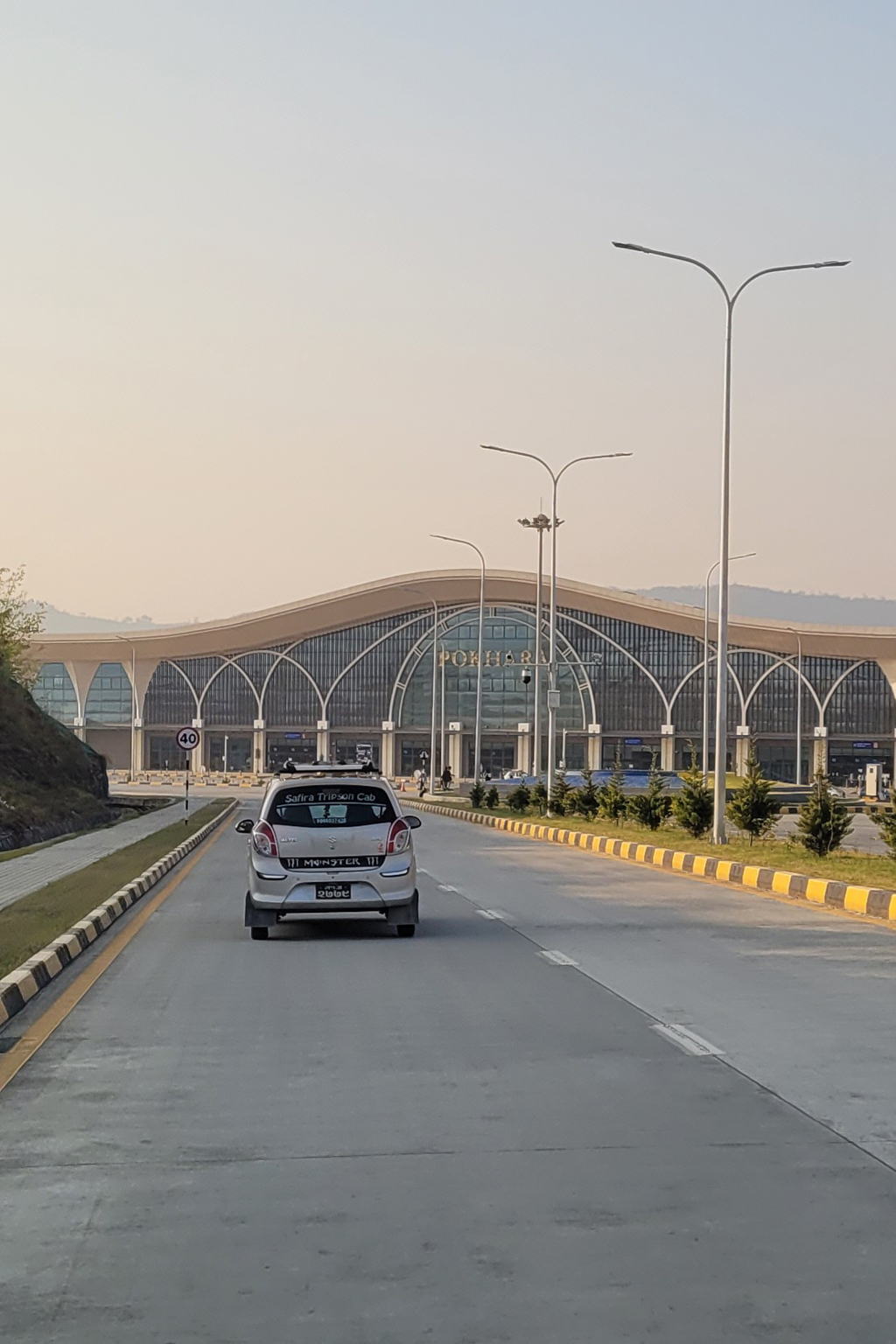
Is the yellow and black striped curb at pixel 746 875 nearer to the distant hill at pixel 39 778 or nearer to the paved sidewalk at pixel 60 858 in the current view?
the paved sidewalk at pixel 60 858

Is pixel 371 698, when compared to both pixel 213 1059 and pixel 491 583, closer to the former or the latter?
pixel 491 583

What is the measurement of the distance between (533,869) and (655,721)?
102315mm

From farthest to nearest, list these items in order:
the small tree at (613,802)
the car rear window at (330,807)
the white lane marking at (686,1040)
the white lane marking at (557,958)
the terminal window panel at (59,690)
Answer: the terminal window panel at (59,690), the small tree at (613,802), the car rear window at (330,807), the white lane marking at (557,958), the white lane marking at (686,1040)

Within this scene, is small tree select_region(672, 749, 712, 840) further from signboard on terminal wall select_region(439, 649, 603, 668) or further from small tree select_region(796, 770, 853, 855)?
signboard on terminal wall select_region(439, 649, 603, 668)

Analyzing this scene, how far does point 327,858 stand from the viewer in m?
16.3

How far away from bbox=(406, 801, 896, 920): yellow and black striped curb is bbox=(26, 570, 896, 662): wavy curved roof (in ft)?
269

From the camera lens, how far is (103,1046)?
9805 mm

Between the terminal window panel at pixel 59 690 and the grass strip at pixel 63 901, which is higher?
the terminal window panel at pixel 59 690

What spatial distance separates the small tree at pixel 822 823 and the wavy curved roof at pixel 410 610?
9316cm

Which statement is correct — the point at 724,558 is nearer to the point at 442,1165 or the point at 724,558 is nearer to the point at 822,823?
the point at 822,823

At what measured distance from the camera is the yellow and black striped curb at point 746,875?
66.3ft

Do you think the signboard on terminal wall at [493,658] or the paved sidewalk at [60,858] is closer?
the paved sidewalk at [60,858]

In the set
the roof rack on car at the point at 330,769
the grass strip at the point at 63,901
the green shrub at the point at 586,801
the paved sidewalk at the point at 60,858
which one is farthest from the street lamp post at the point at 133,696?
the roof rack on car at the point at 330,769

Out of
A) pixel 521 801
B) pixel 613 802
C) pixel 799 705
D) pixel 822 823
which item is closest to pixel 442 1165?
pixel 822 823
